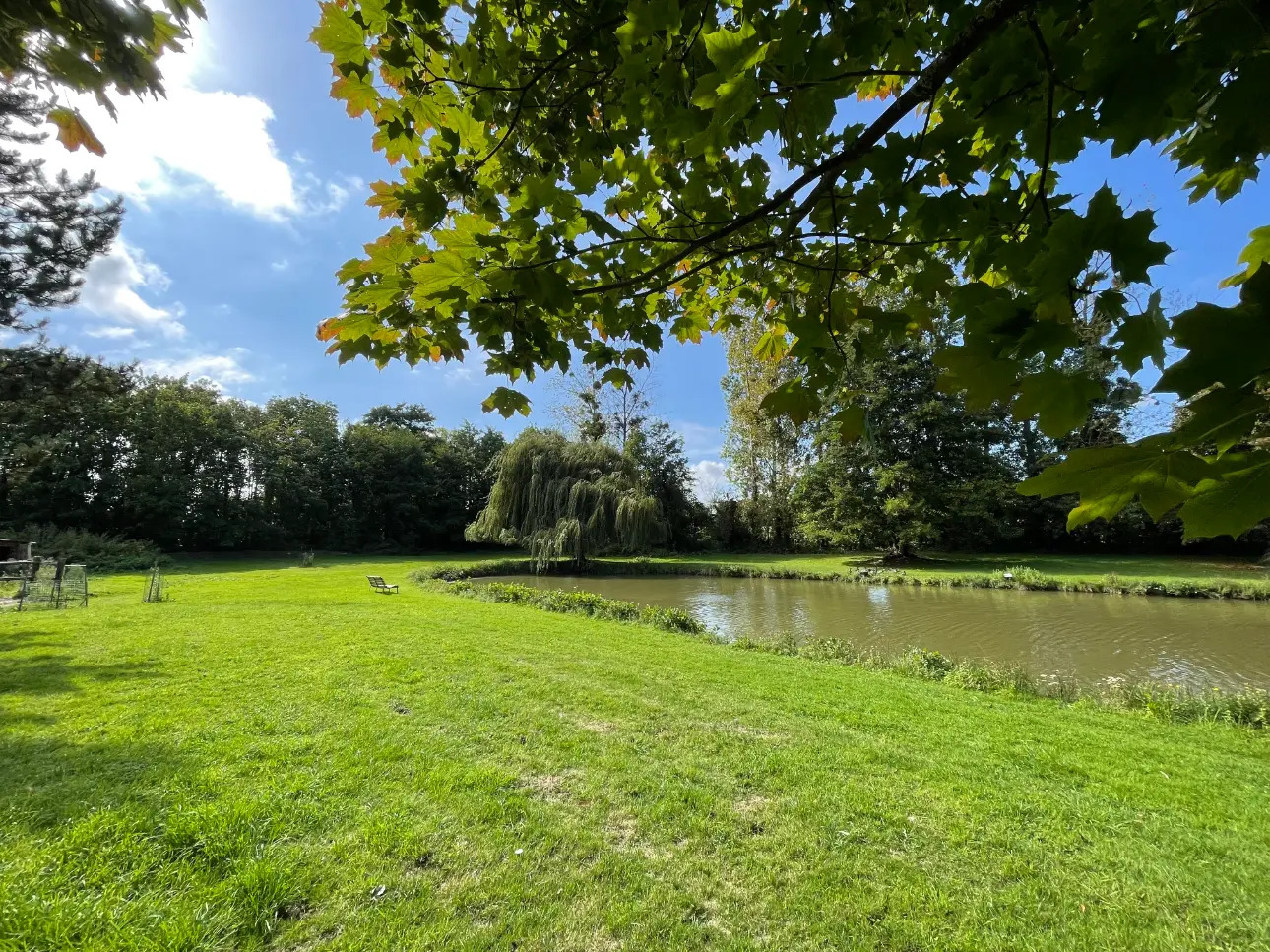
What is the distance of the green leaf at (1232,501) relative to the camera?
746mm

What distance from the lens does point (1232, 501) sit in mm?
779

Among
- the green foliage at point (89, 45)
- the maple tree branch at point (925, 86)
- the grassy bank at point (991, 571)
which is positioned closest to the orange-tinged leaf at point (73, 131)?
the green foliage at point (89, 45)

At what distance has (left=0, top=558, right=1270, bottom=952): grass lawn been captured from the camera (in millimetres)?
2170

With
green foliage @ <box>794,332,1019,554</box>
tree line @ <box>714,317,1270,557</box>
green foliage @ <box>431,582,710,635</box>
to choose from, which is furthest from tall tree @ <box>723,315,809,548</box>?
green foliage @ <box>431,582,710,635</box>

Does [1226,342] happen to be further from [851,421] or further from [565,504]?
[565,504]

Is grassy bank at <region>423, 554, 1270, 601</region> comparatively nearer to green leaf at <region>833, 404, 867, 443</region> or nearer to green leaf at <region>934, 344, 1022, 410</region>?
green leaf at <region>833, 404, 867, 443</region>

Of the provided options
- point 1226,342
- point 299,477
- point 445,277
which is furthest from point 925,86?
point 299,477

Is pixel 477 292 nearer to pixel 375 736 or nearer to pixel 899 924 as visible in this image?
pixel 899 924

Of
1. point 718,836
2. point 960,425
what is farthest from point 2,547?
point 960,425

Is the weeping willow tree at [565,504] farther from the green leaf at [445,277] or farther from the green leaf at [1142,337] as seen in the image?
the green leaf at [1142,337]

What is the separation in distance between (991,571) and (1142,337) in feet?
76.8

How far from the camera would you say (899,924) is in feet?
7.32

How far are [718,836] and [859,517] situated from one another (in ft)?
80.8

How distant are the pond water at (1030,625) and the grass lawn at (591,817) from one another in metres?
4.16
